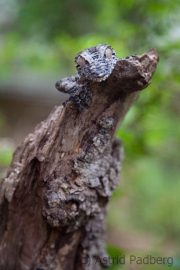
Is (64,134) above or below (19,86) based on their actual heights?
below

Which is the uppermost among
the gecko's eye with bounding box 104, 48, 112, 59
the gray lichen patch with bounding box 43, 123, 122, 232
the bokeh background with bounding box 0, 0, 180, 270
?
the bokeh background with bounding box 0, 0, 180, 270

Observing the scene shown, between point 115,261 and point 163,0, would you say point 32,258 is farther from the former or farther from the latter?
point 163,0

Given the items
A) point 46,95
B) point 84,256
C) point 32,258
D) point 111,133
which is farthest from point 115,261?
point 46,95

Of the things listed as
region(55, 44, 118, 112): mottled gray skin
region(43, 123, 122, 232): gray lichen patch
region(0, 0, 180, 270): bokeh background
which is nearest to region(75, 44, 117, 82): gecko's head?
region(55, 44, 118, 112): mottled gray skin

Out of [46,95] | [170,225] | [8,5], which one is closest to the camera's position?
[170,225]

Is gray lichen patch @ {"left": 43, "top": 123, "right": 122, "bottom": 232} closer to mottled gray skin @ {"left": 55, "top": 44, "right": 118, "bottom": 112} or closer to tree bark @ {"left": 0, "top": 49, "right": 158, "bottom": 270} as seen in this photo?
tree bark @ {"left": 0, "top": 49, "right": 158, "bottom": 270}

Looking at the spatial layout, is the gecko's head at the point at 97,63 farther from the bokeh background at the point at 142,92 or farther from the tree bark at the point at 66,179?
the bokeh background at the point at 142,92
